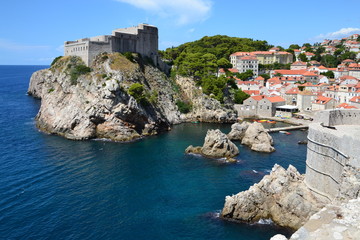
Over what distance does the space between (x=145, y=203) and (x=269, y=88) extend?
71.5 m

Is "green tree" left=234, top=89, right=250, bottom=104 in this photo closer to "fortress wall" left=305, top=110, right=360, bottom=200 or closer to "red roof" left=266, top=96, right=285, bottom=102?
"red roof" left=266, top=96, right=285, bottom=102

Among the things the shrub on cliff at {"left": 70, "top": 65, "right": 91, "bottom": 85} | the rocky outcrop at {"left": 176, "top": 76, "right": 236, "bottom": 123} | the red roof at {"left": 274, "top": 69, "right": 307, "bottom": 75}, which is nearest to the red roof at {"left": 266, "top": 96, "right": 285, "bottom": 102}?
the rocky outcrop at {"left": 176, "top": 76, "right": 236, "bottom": 123}

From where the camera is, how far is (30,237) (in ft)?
78.0

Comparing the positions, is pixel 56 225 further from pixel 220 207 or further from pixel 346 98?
pixel 346 98

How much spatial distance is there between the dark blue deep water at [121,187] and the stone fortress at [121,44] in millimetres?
20147

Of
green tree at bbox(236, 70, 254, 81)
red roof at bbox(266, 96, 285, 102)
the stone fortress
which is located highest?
the stone fortress

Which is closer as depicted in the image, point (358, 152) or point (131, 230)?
point (358, 152)

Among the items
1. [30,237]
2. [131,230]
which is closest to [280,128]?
[131,230]

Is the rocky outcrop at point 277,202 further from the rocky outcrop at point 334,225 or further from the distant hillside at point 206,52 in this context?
the distant hillside at point 206,52

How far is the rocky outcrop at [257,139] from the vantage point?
4603cm

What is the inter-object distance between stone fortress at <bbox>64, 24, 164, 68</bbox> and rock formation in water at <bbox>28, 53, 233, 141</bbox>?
6.06 ft

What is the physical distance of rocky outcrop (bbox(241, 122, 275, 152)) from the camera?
46031 mm

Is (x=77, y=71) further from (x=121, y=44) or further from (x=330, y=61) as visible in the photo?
(x=330, y=61)

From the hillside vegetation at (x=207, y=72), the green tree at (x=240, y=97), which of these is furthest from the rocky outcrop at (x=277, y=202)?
the green tree at (x=240, y=97)
